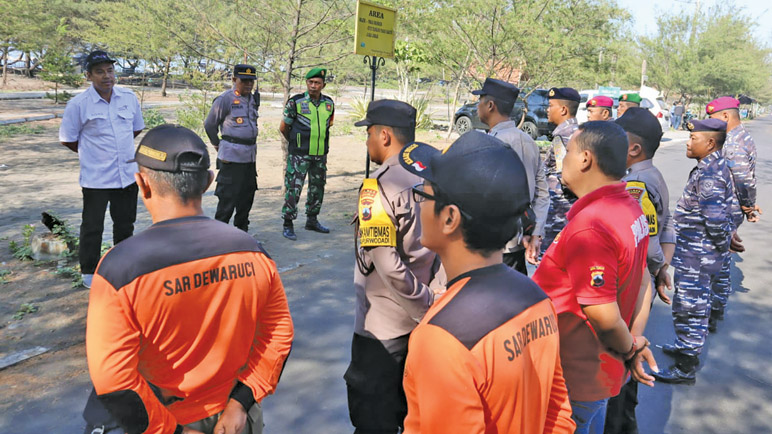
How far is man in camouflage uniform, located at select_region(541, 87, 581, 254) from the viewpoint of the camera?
548cm

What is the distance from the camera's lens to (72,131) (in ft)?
15.9

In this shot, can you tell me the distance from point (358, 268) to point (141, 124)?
3.72 meters

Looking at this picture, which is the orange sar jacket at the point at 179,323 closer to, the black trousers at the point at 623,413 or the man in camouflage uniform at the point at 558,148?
the black trousers at the point at 623,413

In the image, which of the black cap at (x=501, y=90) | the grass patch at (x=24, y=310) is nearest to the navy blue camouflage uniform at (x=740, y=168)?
the black cap at (x=501, y=90)

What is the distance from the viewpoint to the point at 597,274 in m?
2.05

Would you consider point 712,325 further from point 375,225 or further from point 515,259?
point 375,225

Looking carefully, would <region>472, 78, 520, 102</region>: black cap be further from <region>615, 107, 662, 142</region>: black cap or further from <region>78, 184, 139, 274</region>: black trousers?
<region>78, 184, 139, 274</region>: black trousers

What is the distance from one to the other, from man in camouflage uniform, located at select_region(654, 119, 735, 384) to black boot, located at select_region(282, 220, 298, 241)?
4.27 m

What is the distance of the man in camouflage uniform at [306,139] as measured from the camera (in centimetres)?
685

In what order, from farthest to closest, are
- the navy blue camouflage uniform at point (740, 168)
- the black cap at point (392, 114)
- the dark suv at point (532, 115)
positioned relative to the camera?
the dark suv at point (532, 115) < the navy blue camouflage uniform at point (740, 168) < the black cap at point (392, 114)

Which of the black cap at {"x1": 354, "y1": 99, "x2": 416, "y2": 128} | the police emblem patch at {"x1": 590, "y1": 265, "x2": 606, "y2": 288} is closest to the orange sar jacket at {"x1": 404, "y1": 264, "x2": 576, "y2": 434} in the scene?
the police emblem patch at {"x1": 590, "y1": 265, "x2": 606, "y2": 288}

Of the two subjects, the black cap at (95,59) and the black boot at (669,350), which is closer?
the black boot at (669,350)

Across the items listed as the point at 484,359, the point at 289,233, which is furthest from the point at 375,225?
the point at 289,233

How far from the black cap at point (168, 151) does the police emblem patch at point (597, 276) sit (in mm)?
1460
